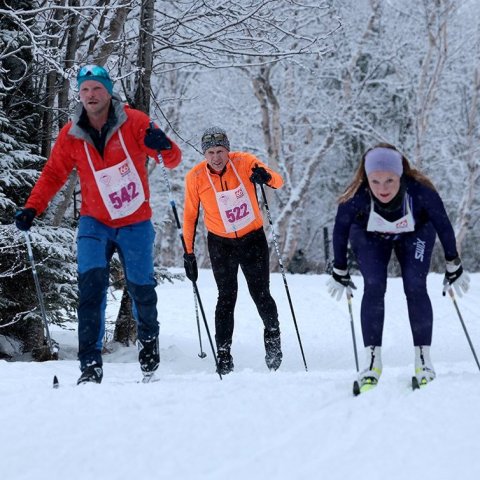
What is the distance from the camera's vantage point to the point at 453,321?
11336mm

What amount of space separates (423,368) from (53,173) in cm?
258

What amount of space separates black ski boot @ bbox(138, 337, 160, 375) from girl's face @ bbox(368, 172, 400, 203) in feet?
5.82

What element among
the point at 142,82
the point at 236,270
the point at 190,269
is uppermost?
the point at 142,82

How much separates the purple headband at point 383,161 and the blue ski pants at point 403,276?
15.6 inches

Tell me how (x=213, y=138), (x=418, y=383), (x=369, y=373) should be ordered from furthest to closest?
(x=213, y=138)
(x=369, y=373)
(x=418, y=383)

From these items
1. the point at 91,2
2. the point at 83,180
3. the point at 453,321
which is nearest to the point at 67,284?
the point at 83,180

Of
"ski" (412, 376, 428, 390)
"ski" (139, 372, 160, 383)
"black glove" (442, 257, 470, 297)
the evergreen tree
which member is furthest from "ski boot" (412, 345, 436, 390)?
the evergreen tree

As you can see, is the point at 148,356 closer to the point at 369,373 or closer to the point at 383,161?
the point at 369,373

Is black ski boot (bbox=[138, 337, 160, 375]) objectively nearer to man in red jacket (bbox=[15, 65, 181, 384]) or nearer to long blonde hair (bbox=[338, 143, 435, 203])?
man in red jacket (bbox=[15, 65, 181, 384])

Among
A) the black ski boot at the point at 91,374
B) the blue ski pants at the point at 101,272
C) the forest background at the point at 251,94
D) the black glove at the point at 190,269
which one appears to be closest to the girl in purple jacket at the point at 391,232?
the blue ski pants at the point at 101,272

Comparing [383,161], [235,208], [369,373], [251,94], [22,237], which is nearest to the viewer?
[369,373]

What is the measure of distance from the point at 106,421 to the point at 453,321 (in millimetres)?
8794

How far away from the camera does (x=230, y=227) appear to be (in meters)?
6.19

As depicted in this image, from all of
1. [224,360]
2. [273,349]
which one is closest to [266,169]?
[273,349]
